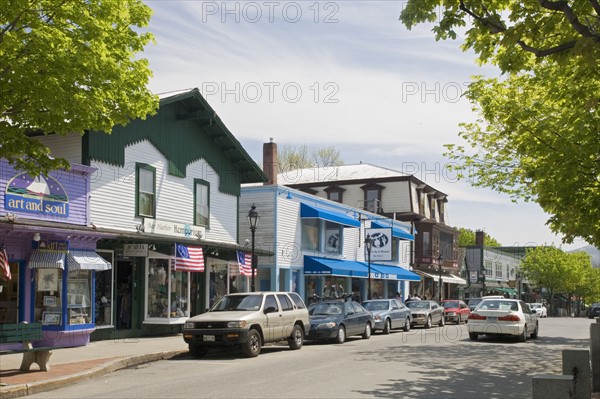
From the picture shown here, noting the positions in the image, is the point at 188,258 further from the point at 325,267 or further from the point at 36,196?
the point at 325,267

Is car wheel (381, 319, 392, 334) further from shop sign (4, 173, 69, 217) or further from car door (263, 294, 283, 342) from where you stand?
shop sign (4, 173, 69, 217)

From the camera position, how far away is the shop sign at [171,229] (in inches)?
917

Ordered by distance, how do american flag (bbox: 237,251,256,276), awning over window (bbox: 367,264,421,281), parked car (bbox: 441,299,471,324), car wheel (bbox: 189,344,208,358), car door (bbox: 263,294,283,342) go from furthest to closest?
1. awning over window (bbox: 367,264,421,281)
2. parked car (bbox: 441,299,471,324)
3. american flag (bbox: 237,251,256,276)
4. car door (bbox: 263,294,283,342)
5. car wheel (bbox: 189,344,208,358)

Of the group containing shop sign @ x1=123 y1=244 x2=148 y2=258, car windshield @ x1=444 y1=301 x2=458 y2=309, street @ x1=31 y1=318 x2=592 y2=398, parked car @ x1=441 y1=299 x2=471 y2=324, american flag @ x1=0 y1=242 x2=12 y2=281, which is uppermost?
shop sign @ x1=123 y1=244 x2=148 y2=258

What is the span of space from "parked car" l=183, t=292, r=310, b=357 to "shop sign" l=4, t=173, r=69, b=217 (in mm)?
4615

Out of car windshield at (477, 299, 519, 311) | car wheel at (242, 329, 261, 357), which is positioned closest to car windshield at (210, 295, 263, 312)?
car wheel at (242, 329, 261, 357)

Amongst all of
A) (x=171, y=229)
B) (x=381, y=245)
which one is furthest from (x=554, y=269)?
(x=171, y=229)

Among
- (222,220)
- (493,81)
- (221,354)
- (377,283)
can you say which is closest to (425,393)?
(221,354)

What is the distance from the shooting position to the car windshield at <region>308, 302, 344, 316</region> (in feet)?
77.3

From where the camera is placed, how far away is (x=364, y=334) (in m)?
25.2

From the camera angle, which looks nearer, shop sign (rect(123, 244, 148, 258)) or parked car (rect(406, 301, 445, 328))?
shop sign (rect(123, 244, 148, 258))

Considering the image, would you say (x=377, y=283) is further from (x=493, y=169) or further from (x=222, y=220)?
(x=493, y=169)

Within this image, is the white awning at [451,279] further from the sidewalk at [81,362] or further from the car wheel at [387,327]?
the sidewalk at [81,362]

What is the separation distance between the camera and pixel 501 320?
77.6ft
